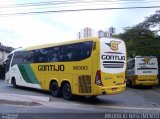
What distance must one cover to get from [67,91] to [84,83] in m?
1.73

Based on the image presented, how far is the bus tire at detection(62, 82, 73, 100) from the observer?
61.0ft

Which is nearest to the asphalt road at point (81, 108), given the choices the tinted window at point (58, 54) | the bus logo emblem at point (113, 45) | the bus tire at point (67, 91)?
the bus tire at point (67, 91)

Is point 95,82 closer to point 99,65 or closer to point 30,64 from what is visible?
point 99,65

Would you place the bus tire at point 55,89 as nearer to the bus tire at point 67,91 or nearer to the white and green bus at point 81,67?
the white and green bus at point 81,67

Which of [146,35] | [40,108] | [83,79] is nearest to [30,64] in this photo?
[83,79]

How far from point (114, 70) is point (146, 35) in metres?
17.9

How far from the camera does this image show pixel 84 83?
17453 mm

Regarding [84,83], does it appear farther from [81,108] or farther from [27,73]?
[27,73]

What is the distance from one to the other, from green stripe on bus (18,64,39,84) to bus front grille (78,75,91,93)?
5.22 meters

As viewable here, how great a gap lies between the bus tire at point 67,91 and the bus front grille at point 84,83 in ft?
3.56

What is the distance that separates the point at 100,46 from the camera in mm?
16875

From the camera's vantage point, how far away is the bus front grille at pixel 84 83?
56.4 feet

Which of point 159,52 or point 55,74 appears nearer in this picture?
point 55,74

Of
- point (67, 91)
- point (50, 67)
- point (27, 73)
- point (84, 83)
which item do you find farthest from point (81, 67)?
point (27, 73)
